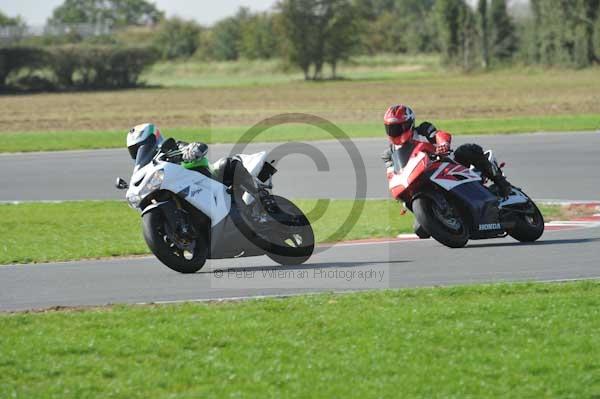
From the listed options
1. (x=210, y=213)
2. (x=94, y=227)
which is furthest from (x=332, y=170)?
(x=210, y=213)

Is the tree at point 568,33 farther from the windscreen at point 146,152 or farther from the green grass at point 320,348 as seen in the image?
the green grass at point 320,348

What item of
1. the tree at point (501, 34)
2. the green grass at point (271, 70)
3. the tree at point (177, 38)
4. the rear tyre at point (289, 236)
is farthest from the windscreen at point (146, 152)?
the tree at point (177, 38)

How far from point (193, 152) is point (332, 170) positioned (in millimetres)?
12106

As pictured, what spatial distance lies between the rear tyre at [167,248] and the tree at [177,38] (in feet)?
329

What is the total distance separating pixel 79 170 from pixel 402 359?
59.1ft

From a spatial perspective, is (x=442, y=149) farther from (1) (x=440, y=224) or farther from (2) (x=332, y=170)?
(2) (x=332, y=170)

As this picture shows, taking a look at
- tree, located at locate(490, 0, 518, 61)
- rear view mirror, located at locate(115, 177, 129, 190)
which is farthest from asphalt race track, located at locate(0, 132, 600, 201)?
tree, located at locate(490, 0, 518, 61)

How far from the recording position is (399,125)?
39.2 feet

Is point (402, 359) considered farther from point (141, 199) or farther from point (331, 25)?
point (331, 25)

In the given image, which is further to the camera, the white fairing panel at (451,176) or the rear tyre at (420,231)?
the rear tyre at (420,231)

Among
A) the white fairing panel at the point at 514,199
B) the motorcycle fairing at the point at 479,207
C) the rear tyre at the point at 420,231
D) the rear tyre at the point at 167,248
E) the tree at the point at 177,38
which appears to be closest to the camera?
the rear tyre at the point at 167,248

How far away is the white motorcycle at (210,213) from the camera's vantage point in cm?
1056

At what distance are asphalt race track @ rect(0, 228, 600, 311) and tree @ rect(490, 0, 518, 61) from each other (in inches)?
2876

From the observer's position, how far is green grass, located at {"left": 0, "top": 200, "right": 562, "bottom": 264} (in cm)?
1344
